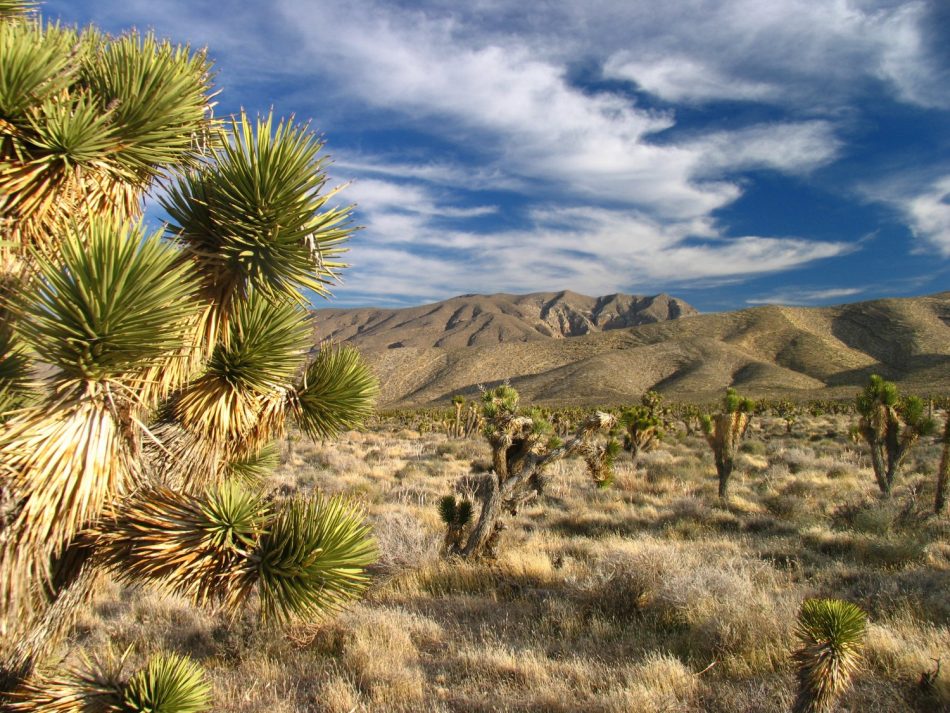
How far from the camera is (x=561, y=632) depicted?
17.7 feet

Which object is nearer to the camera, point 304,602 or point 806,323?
point 304,602

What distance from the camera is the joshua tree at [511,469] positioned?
802 cm

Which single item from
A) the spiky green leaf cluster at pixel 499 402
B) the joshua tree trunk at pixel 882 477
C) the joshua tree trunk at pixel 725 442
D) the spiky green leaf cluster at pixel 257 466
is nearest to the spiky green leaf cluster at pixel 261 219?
the spiky green leaf cluster at pixel 257 466

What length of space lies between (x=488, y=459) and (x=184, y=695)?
1654cm

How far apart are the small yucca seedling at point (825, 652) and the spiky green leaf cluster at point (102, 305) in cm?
370

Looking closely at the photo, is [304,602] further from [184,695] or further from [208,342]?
[208,342]

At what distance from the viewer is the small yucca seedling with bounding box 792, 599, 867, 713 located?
10.4 feet

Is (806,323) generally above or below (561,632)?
above

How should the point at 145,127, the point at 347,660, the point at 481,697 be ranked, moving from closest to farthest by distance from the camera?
the point at 145,127 → the point at 481,697 → the point at 347,660

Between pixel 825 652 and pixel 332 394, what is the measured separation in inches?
124

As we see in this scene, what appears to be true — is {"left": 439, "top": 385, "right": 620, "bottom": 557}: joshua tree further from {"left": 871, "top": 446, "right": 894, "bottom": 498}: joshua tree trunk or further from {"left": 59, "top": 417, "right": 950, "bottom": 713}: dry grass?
{"left": 871, "top": 446, "right": 894, "bottom": 498}: joshua tree trunk

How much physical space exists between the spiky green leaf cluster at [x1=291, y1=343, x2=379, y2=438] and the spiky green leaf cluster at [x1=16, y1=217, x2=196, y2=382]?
1173mm

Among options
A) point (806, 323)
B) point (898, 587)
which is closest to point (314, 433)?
point (898, 587)

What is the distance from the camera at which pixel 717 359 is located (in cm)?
8775
